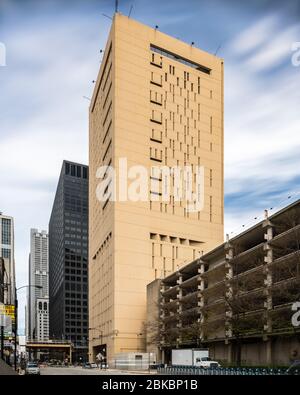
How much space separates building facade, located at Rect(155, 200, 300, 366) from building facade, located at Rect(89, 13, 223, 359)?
1927cm

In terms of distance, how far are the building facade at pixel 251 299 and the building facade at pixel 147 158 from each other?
19269mm

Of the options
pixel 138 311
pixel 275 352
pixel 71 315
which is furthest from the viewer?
pixel 71 315

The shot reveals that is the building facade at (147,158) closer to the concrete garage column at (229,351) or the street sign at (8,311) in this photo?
the concrete garage column at (229,351)

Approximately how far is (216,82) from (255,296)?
77.5 metres

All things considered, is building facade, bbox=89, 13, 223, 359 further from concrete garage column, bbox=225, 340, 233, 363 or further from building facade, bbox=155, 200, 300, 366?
concrete garage column, bbox=225, 340, 233, 363

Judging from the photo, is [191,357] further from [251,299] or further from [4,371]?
[4,371]

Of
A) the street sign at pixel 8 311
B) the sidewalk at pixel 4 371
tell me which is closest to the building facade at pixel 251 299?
the street sign at pixel 8 311

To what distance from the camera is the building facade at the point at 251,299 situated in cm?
5397

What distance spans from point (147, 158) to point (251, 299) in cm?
5597

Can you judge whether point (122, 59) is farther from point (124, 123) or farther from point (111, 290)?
point (111, 290)

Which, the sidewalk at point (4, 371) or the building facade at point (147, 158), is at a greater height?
the building facade at point (147, 158)

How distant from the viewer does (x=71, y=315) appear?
651ft

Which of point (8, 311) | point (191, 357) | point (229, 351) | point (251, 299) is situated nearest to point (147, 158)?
point (229, 351)
